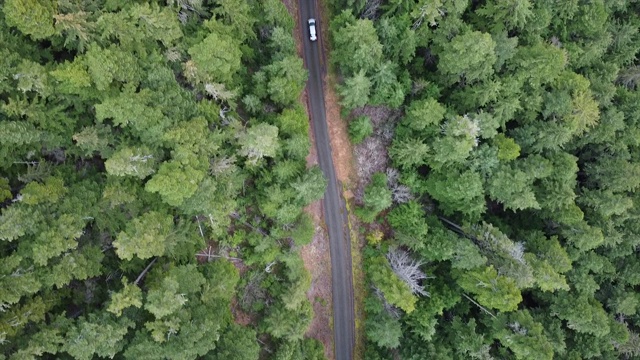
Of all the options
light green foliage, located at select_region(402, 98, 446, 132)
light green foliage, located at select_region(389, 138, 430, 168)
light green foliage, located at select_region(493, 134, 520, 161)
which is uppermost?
light green foliage, located at select_region(402, 98, 446, 132)

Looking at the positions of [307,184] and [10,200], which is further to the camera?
[307,184]

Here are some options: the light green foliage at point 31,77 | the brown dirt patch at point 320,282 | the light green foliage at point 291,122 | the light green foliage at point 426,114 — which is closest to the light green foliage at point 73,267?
the light green foliage at point 31,77

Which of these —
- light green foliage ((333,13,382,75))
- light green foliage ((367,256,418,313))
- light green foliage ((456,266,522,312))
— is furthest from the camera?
light green foliage ((367,256,418,313))

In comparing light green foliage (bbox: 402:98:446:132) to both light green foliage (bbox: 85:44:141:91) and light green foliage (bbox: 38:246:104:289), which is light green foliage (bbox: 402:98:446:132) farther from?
light green foliage (bbox: 38:246:104:289)

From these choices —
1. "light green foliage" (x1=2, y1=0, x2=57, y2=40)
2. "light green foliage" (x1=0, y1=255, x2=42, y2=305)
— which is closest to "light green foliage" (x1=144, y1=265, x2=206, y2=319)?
"light green foliage" (x1=0, y1=255, x2=42, y2=305)

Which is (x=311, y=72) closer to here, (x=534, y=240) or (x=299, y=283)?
(x=299, y=283)

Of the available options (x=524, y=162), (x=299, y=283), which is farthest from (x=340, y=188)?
(x=524, y=162)
